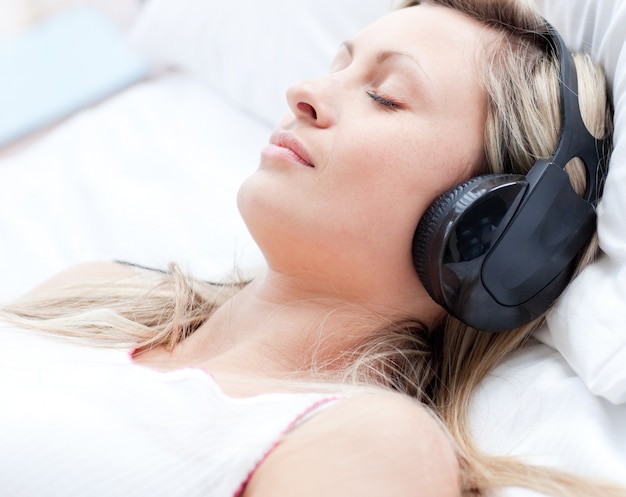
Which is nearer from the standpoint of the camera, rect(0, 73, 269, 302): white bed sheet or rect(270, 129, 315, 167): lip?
rect(270, 129, 315, 167): lip

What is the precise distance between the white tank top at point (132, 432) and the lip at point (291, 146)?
0.98 ft

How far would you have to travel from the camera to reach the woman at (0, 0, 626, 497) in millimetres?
773

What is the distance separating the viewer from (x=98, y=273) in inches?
49.9

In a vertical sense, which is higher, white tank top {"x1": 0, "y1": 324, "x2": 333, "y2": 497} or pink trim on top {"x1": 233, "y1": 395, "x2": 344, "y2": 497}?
white tank top {"x1": 0, "y1": 324, "x2": 333, "y2": 497}

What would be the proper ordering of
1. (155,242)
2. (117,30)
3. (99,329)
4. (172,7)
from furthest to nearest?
1. (117,30)
2. (172,7)
3. (155,242)
4. (99,329)

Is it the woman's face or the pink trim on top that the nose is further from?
the pink trim on top

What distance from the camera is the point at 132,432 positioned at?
2.66ft

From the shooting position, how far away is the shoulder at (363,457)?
0.73 m

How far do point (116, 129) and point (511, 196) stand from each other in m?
1.12

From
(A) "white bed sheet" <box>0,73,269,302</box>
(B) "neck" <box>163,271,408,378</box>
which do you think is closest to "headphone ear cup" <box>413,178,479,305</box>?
(B) "neck" <box>163,271,408,378</box>

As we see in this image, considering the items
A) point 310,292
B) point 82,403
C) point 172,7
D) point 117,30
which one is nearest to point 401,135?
point 310,292

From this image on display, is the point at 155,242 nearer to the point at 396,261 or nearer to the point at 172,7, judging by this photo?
the point at 396,261

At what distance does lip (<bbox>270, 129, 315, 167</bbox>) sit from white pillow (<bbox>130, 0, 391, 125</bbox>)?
1.83 feet

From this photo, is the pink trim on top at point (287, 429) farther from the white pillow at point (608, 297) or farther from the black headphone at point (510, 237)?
the white pillow at point (608, 297)
